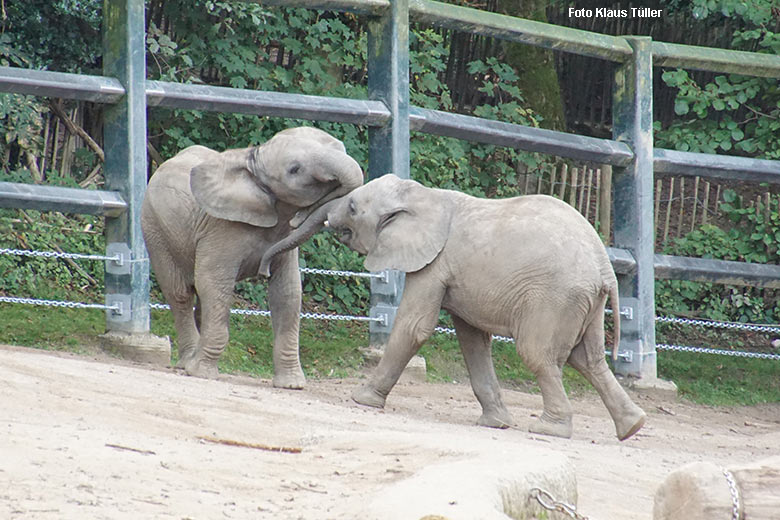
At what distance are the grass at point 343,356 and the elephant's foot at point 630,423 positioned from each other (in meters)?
2.34

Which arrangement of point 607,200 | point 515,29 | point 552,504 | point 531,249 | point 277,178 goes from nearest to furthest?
1. point 552,504
2. point 531,249
3. point 277,178
4. point 515,29
5. point 607,200

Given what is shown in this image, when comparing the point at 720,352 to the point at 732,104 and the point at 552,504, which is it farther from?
the point at 552,504

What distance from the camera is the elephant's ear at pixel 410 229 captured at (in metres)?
7.21

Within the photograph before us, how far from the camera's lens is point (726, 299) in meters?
11.8

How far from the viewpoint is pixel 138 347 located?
8250mm

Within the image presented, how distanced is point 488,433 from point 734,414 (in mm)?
3389

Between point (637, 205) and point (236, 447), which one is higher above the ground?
point (637, 205)

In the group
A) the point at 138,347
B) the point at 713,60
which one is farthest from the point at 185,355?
the point at 713,60

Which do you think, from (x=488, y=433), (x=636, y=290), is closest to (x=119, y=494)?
(x=488, y=433)

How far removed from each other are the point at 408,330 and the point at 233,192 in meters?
1.21

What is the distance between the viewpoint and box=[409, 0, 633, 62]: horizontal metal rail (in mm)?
9336

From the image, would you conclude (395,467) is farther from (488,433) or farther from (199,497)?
(488,433)

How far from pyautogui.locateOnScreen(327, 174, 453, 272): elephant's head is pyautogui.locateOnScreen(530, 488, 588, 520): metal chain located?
9.44ft

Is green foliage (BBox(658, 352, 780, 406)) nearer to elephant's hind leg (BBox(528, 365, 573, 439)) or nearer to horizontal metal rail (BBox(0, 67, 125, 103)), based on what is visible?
elephant's hind leg (BBox(528, 365, 573, 439))
